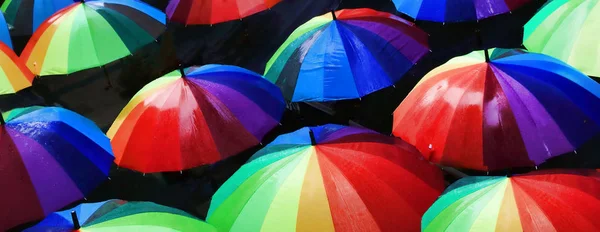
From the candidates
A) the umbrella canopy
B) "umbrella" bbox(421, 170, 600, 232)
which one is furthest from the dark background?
"umbrella" bbox(421, 170, 600, 232)

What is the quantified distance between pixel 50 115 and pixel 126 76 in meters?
4.10

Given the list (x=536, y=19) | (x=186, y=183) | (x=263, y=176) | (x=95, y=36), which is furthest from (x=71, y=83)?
(x=536, y=19)

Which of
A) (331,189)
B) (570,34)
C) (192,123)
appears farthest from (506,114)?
(192,123)

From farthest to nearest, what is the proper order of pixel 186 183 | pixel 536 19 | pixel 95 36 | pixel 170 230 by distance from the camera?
pixel 95 36, pixel 186 183, pixel 536 19, pixel 170 230

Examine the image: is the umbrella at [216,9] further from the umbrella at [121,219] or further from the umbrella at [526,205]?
the umbrella at [526,205]

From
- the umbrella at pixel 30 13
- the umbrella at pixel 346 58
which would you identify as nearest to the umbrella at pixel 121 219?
the umbrella at pixel 346 58

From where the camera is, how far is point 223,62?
12273mm

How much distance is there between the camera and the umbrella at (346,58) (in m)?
8.98

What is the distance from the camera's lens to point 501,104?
7.39 meters

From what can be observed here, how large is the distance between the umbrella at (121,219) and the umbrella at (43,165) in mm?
780

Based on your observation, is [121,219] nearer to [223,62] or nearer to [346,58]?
[346,58]

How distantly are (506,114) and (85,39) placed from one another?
627 centimetres

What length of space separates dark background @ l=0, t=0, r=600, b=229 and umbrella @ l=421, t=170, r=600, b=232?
2476 millimetres

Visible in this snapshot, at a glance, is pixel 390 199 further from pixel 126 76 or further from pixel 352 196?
pixel 126 76
